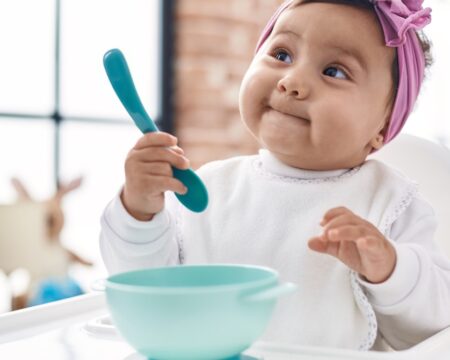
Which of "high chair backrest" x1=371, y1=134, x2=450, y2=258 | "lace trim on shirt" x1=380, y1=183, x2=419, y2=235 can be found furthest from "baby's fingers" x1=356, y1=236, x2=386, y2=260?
"high chair backrest" x1=371, y1=134, x2=450, y2=258

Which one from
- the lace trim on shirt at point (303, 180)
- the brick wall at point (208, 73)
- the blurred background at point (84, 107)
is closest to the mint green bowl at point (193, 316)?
the lace trim on shirt at point (303, 180)

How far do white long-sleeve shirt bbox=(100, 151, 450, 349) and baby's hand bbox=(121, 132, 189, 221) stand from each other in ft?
0.15

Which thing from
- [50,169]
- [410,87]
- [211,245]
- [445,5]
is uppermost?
[445,5]

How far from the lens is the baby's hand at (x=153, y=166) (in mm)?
601

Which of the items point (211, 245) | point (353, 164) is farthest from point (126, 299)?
point (353, 164)

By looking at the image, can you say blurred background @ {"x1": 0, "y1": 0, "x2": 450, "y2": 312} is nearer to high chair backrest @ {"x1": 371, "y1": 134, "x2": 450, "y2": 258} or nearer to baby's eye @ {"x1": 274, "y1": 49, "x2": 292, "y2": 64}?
high chair backrest @ {"x1": 371, "y1": 134, "x2": 450, "y2": 258}

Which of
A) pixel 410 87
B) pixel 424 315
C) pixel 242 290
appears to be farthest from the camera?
pixel 410 87

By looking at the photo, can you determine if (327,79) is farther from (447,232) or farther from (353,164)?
(447,232)

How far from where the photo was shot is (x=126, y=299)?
0.41 m

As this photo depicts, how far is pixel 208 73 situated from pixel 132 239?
150cm

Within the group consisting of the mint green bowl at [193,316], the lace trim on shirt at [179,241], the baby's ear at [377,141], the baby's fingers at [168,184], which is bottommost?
the lace trim on shirt at [179,241]

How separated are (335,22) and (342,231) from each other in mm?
271

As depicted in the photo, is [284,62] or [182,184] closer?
[182,184]

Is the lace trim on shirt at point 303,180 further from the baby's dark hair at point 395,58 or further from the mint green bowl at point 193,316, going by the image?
the mint green bowl at point 193,316
